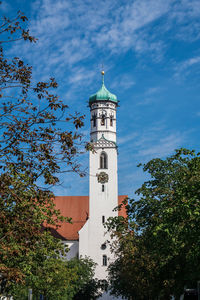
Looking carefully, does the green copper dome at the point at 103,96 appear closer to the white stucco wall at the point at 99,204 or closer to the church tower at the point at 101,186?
the church tower at the point at 101,186

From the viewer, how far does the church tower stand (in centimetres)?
4947

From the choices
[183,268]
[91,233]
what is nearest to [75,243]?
[91,233]

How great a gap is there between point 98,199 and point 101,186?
159cm

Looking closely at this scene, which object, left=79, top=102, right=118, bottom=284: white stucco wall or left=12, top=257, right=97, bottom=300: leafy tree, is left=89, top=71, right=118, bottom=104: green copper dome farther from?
left=12, top=257, right=97, bottom=300: leafy tree

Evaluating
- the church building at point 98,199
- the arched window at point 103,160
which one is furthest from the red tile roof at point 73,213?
the arched window at point 103,160

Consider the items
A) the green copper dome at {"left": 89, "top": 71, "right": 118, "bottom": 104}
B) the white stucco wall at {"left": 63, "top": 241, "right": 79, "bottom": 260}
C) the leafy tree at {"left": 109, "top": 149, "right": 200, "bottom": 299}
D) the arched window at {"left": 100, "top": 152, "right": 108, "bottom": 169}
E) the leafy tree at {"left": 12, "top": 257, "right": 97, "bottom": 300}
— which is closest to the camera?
the leafy tree at {"left": 109, "top": 149, "right": 200, "bottom": 299}

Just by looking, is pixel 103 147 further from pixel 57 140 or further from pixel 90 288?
pixel 57 140

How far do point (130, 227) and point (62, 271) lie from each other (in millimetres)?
5254

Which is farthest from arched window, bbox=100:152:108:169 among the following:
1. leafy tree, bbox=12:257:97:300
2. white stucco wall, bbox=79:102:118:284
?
leafy tree, bbox=12:257:97:300

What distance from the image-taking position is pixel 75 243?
173 ft

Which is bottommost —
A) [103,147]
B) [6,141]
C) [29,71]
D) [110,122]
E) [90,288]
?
[90,288]

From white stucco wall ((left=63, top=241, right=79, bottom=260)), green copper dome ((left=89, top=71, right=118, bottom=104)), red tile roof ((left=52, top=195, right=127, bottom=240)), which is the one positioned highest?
green copper dome ((left=89, top=71, right=118, bottom=104))

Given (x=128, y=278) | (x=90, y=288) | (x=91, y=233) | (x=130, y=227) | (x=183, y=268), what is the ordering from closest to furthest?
(x=183, y=268)
(x=130, y=227)
(x=128, y=278)
(x=90, y=288)
(x=91, y=233)

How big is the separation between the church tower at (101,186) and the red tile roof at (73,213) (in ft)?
13.0
